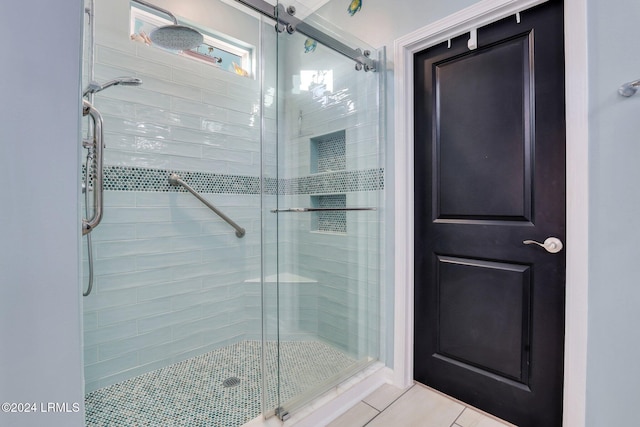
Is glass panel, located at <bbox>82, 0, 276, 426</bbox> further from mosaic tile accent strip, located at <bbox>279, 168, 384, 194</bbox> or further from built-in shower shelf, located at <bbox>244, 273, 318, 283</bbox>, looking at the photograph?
mosaic tile accent strip, located at <bbox>279, 168, 384, 194</bbox>

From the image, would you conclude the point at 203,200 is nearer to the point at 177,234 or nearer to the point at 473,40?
the point at 177,234

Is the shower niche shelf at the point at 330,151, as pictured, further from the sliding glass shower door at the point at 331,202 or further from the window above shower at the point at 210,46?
the window above shower at the point at 210,46

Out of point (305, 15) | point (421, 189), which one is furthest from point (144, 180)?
point (421, 189)

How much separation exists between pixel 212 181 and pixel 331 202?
0.89m

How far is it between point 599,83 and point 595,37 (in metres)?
0.18

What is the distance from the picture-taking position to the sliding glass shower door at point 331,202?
5.31ft

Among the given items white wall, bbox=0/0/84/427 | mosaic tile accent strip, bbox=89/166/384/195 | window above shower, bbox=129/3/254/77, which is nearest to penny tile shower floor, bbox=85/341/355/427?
mosaic tile accent strip, bbox=89/166/384/195

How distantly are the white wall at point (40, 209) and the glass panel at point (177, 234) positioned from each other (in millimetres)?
969

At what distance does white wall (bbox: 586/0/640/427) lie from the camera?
1.03m

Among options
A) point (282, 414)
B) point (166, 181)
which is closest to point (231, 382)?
point (282, 414)

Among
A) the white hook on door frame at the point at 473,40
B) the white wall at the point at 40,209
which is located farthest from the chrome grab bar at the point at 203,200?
the white hook on door frame at the point at 473,40

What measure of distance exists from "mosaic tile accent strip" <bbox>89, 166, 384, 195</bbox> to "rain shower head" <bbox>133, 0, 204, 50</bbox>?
0.73 metres

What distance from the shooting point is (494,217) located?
142cm

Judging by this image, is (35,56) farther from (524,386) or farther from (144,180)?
(524,386)
